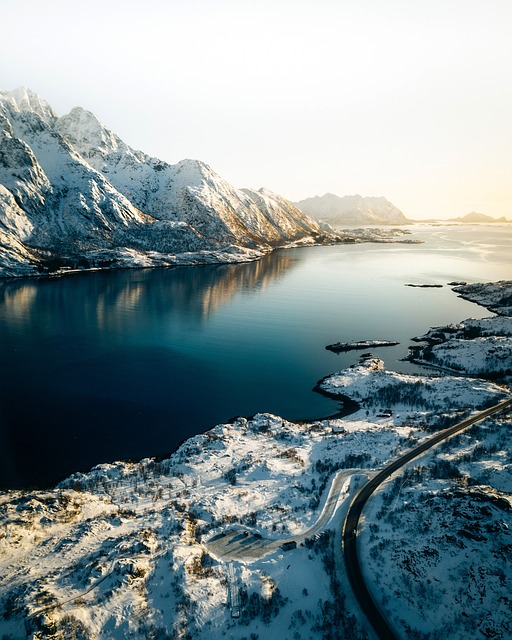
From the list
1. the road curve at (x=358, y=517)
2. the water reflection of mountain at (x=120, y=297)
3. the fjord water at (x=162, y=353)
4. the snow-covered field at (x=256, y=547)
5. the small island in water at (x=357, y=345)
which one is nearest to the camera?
the snow-covered field at (x=256, y=547)

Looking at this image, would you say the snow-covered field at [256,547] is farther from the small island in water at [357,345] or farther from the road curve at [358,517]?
the small island in water at [357,345]

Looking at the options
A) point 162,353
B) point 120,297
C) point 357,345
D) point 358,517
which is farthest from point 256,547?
point 120,297

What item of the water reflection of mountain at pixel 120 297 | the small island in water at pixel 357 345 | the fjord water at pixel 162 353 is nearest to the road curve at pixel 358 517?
the fjord water at pixel 162 353

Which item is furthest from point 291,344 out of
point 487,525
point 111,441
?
point 487,525

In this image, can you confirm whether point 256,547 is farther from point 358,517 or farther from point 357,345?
point 357,345

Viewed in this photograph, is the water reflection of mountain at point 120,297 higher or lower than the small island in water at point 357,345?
higher
